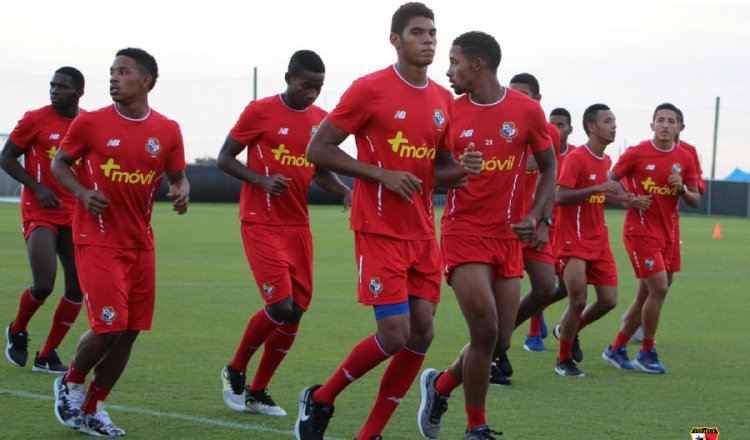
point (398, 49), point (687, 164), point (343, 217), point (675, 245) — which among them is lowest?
point (343, 217)

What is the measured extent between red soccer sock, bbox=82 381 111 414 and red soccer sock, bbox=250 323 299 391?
1177 mm

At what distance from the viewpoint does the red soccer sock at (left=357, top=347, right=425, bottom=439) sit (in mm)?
7266

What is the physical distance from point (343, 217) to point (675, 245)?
29215 mm

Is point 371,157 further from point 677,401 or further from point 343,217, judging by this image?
point 343,217

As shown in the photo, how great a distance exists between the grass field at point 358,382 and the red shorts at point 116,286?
2.32 ft

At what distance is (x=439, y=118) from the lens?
7320mm

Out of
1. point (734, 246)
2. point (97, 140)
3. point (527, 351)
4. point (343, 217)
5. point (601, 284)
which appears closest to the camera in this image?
point (97, 140)

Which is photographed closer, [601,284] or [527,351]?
[601,284]

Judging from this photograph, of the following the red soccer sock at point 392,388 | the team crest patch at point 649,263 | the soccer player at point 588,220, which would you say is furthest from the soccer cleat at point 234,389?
the team crest patch at point 649,263

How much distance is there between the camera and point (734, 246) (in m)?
30.7

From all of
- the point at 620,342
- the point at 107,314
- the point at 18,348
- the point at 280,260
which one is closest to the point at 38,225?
the point at 18,348

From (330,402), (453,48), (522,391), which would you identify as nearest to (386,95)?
(453,48)

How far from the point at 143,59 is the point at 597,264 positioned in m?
5.05

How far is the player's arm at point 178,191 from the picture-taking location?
800cm
